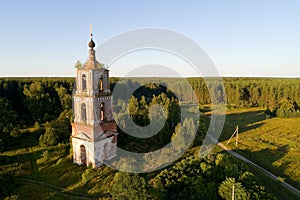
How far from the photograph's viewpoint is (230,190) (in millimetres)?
15984

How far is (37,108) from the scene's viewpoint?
134 ft

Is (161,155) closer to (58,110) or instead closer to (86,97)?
(86,97)

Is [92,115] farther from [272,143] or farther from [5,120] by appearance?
[272,143]

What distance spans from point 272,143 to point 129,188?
90.7 ft

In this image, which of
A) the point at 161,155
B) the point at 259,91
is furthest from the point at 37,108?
the point at 259,91

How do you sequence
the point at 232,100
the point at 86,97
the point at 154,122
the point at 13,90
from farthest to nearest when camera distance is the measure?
the point at 232,100, the point at 13,90, the point at 154,122, the point at 86,97

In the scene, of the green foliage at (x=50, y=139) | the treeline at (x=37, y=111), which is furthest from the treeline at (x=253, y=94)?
the green foliage at (x=50, y=139)

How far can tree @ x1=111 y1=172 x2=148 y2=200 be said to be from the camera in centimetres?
1352

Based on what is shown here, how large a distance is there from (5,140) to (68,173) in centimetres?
1268

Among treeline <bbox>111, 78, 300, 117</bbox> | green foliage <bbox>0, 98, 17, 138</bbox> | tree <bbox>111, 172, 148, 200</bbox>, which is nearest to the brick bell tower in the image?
tree <bbox>111, 172, 148, 200</bbox>

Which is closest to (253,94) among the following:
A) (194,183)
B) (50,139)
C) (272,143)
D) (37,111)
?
(272,143)

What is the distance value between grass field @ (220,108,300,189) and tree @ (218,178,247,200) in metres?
9.44

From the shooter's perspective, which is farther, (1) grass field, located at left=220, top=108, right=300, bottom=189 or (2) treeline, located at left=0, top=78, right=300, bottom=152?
(2) treeline, located at left=0, top=78, right=300, bottom=152

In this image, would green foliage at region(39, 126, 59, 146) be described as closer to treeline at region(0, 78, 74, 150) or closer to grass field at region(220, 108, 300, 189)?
treeline at region(0, 78, 74, 150)
